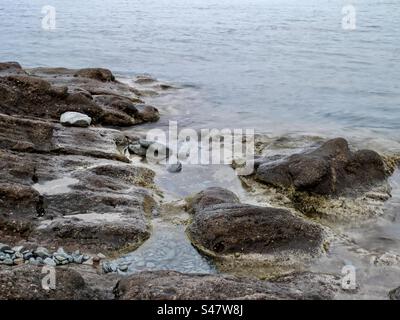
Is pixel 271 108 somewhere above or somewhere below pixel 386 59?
below

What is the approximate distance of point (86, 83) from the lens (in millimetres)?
19281

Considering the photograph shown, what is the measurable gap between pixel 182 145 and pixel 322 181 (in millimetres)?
5071

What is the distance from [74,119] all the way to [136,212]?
217 inches

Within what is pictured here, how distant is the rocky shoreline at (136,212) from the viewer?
586 cm

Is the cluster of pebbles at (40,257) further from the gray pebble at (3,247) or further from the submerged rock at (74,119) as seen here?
the submerged rock at (74,119)

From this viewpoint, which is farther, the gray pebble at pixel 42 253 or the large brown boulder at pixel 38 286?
→ the gray pebble at pixel 42 253

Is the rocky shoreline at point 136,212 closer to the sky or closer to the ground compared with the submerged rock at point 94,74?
closer to the ground

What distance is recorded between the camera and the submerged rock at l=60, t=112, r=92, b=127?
13.6 metres

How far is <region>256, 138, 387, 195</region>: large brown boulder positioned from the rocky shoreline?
3 centimetres

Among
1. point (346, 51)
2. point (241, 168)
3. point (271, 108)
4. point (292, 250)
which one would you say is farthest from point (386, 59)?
point (292, 250)

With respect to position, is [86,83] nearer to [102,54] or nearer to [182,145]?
[182,145]

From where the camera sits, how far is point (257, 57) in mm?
30172

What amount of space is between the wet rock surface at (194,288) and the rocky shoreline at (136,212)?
0.02m

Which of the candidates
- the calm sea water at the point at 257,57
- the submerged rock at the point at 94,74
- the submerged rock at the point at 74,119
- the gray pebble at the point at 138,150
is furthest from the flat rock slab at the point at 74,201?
the submerged rock at the point at 94,74
